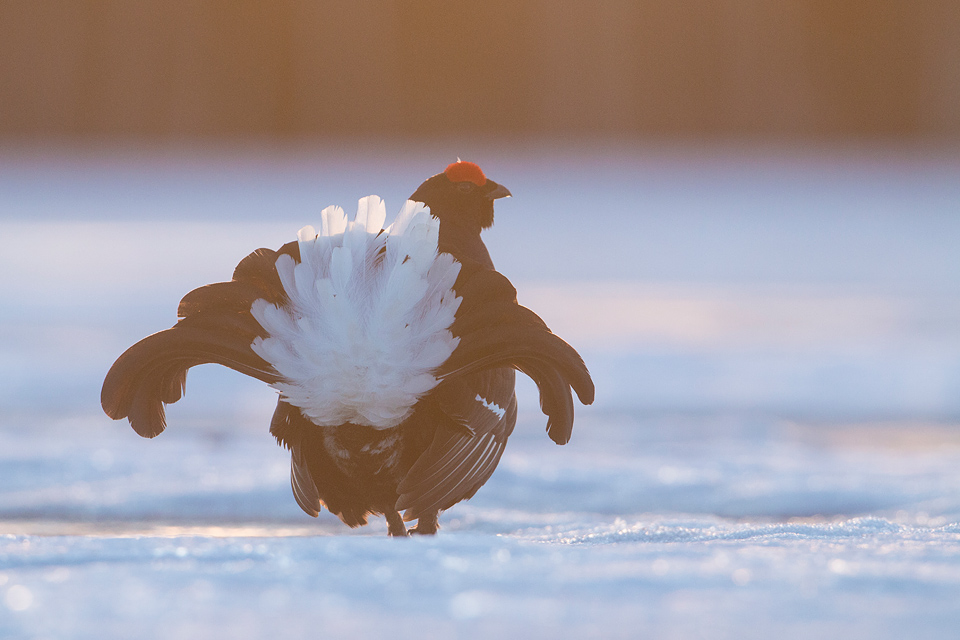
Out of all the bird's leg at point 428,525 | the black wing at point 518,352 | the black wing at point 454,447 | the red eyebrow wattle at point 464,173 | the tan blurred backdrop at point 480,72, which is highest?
the tan blurred backdrop at point 480,72

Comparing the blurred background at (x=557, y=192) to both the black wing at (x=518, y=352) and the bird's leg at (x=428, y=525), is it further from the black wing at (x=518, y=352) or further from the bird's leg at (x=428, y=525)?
the black wing at (x=518, y=352)

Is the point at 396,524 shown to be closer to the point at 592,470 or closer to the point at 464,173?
the point at 464,173

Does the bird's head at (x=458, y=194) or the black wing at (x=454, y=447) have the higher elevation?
the bird's head at (x=458, y=194)

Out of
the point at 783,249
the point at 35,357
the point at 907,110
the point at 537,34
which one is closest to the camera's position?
the point at 35,357

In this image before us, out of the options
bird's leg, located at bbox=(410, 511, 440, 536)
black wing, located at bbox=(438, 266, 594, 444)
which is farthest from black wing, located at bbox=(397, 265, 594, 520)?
bird's leg, located at bbox=(410, 511, 440, 536)

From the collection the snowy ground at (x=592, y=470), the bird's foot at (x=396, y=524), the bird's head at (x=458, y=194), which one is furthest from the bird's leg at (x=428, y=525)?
the bird's head at (x=458, y=194)

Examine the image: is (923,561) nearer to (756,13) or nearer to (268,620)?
(268,620)

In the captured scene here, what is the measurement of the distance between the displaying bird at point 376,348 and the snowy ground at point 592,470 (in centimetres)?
32

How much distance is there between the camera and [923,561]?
7.57 feet

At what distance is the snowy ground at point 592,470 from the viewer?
201 cm

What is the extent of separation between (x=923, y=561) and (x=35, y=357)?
5.32 meters

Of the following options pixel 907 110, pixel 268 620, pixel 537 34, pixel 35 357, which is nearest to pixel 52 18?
pixel 537 34

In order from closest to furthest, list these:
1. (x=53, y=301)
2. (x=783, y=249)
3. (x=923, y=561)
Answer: (x=923, y=561) → (x=53, y=301) → (x=783, y=249)

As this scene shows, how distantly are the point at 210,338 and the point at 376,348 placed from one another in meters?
0.39
